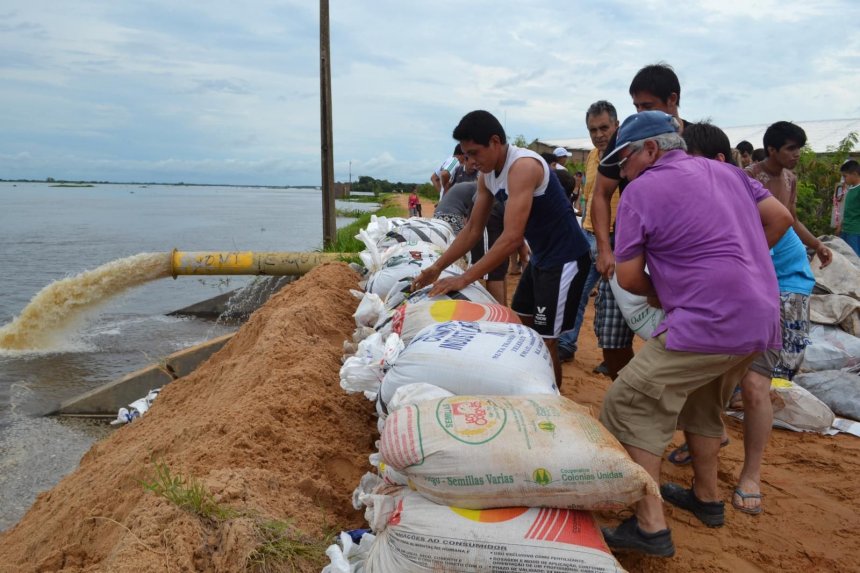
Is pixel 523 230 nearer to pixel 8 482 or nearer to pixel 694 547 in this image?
pixel 694 547

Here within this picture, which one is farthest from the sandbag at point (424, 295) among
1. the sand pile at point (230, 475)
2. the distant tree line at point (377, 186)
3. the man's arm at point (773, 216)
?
the distant tree line at point (377, 186)

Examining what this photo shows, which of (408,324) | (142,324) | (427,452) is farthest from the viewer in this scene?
(142,324)

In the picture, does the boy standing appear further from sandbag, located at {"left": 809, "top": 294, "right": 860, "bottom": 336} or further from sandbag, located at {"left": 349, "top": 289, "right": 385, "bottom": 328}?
sandbag, located at {"left": 349, "top": 289, "right": 385, "bottom": 328}

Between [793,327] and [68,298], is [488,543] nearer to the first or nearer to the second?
[793,327]

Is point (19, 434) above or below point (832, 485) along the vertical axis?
below

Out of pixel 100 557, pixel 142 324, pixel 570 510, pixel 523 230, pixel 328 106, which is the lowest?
pixel 142 324

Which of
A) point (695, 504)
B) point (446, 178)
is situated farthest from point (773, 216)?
point (446, 178)

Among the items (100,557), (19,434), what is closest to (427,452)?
(100,557)

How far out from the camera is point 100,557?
6.78 ft

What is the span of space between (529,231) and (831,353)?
9.43ft

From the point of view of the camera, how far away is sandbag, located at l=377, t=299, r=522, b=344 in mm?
2982

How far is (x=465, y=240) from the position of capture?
11.5ft

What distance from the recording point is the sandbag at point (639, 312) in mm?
2627

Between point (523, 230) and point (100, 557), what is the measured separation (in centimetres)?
220
